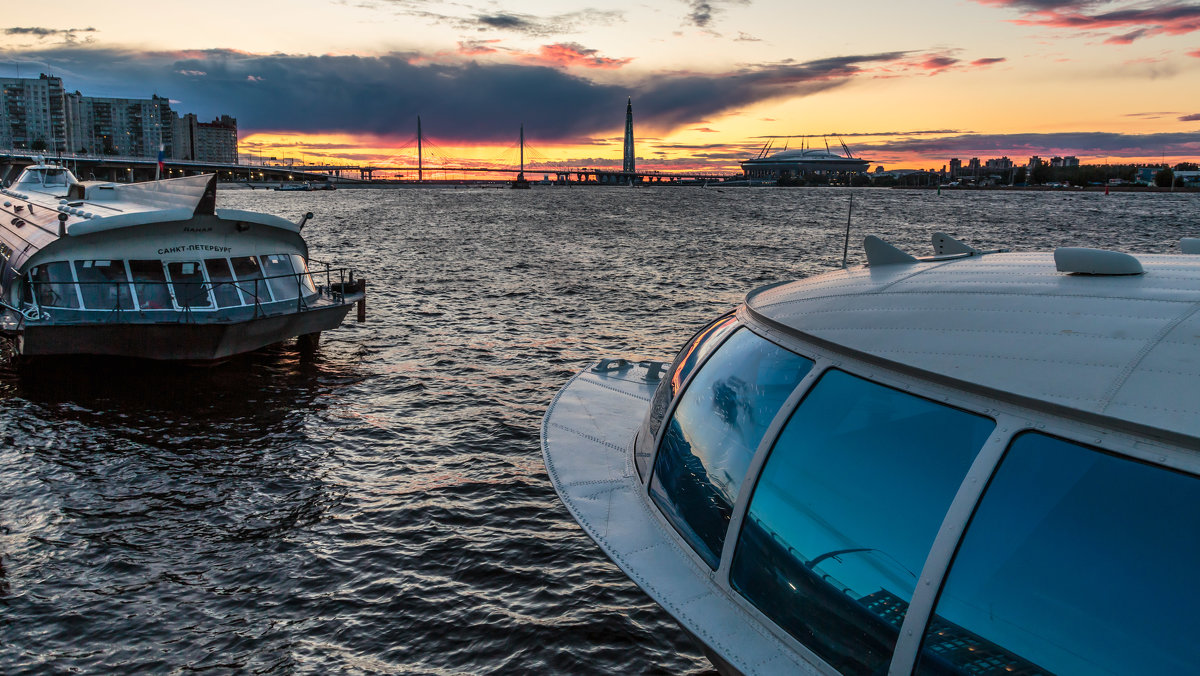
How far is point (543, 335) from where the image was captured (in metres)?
24.2

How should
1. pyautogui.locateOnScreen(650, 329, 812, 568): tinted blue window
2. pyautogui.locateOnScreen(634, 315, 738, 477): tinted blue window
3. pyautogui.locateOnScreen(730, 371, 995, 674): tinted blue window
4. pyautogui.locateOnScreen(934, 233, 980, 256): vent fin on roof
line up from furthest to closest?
1. pyautogui.locateOnScreen(934, 233, 980, 256): vent fin on roof
2. pyautogui.locateOnScreen(634, 315, 738, 477): tinted blue window
3. pyautogui.locateOnScreen(650, 329, 812, 568): tinted blue window
4. pyautogui.locateOnScreen(730, 371, 995, 674): tinted blue window

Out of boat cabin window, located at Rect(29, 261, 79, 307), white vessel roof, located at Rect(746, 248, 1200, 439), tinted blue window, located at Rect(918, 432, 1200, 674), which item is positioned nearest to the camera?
tinted blue window, located at Rect(918, 432, 1200, 674)

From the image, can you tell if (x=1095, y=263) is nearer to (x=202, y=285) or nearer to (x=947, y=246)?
(x=947, y=246)

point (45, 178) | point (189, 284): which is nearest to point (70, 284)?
point (189, 284)

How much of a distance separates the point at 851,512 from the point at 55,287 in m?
20.2

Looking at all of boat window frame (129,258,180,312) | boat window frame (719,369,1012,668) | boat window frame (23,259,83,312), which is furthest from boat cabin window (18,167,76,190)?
boat window frame (719,369,1012,668)

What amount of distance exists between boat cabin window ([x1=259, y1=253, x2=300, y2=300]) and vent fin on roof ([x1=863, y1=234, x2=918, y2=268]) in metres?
17.3

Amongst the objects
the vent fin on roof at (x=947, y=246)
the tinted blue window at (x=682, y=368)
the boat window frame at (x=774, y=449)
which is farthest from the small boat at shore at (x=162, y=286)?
the boat window frame at (x=774, y=449)

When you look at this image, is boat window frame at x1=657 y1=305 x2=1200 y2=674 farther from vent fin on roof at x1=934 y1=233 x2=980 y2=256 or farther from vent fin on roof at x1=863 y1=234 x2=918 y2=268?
vent fin on roof at x1=934 y1=233 x2=980 y2=256

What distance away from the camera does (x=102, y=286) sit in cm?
1780

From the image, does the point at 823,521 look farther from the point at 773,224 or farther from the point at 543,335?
the point at 773,224

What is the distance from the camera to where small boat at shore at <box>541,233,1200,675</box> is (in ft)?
8.49

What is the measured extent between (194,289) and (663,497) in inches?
660

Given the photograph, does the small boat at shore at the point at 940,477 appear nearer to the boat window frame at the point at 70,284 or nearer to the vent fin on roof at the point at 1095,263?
the vent fin on roof at the point at 1095,263
